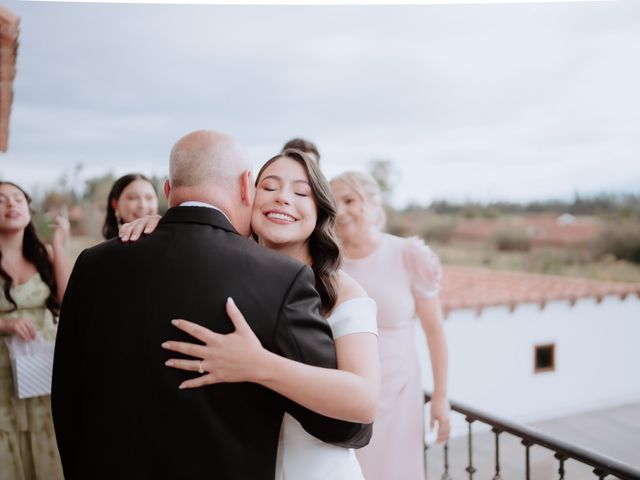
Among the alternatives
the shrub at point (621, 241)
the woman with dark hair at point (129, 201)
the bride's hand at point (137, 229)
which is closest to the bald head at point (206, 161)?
the bride's hand at point (137, 229)

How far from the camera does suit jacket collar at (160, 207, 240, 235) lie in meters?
0.99

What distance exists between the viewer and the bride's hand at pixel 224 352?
3.00 feet

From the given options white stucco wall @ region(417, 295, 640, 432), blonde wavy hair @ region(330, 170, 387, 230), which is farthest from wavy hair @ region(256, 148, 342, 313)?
white stucco wall @ region(417, 295, 640, 432)

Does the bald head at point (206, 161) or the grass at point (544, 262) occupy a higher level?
the bald head at point (206, 161)

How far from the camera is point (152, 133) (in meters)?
9.93

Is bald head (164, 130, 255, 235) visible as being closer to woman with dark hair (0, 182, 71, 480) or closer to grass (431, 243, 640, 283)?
woman with dark hair (0, 182, 71, 480)

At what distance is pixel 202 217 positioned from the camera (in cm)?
99

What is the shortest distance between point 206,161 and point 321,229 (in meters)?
0.42

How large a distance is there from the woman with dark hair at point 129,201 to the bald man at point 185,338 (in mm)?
1466

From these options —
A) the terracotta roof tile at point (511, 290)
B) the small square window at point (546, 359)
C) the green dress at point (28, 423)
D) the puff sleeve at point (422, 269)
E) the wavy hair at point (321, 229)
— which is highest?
the wavy hair at point (321, 229)

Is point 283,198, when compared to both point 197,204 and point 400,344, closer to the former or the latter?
point 197,204

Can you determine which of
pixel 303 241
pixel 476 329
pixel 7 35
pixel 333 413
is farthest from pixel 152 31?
pixel 333 413

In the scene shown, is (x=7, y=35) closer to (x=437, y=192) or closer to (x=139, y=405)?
(x=139, y=405)

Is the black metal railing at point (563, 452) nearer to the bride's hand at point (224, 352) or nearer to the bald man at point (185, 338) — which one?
the bald man at point (185, 338)
